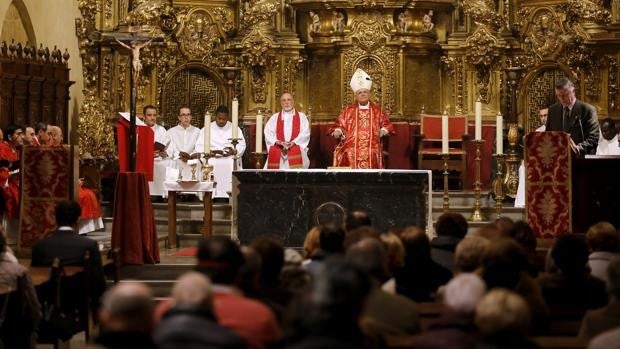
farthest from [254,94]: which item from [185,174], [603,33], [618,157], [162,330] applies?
[162,330]

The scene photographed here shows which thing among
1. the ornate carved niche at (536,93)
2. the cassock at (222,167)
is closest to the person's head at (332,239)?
the cassock at (222,167)

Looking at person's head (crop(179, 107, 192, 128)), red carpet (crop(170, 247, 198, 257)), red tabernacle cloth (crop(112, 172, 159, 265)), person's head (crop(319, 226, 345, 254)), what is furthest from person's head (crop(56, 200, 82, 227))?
person's head (crop(179, 107, 192, 128))

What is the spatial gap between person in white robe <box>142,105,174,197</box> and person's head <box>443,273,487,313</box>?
12.3 meters

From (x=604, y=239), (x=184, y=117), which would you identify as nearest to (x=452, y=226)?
(x=604, y=239)

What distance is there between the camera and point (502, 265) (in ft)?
22.9

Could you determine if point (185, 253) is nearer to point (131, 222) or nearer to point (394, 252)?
point (131, 222)

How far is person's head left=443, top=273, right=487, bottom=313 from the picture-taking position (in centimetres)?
611

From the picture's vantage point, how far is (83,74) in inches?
787

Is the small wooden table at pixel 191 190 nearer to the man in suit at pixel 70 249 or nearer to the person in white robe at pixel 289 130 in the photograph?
the person in white robe at pixel 289 130

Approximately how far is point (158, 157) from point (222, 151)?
970 millimetres

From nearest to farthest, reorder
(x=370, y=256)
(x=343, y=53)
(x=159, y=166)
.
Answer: (x=370, y=256) < (x=159, y=166) < (x=343, y=53)

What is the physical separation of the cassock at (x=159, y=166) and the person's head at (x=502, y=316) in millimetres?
12723

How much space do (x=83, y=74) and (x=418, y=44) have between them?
495 centimetres

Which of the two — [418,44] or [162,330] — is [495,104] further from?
[162,330]
